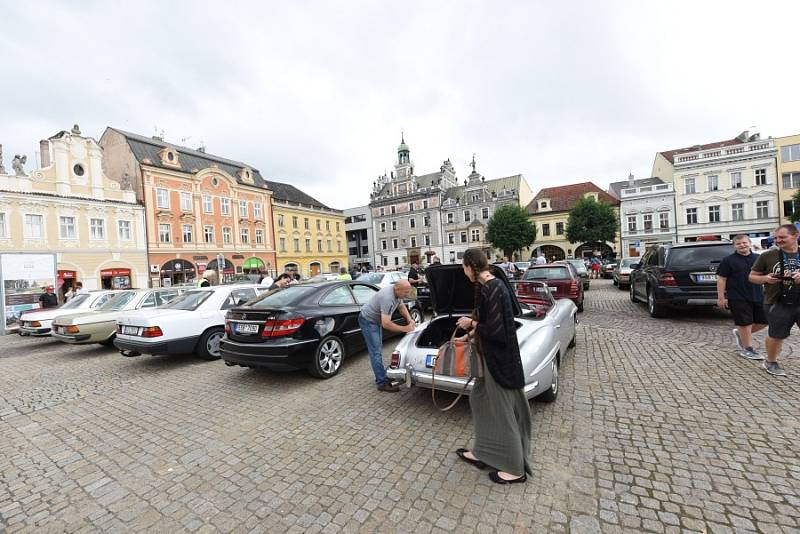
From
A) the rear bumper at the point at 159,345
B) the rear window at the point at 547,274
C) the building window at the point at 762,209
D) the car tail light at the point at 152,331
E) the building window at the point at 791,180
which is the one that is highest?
the building window at the point at 791,180

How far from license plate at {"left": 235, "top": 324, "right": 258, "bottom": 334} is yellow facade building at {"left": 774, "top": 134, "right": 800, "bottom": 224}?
47.7 m

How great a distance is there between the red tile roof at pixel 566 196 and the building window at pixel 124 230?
44797 mm

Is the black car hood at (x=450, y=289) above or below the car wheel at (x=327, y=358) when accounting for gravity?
above

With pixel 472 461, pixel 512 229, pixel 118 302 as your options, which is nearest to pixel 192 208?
pixel 118 302

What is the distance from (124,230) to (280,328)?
1179 inches

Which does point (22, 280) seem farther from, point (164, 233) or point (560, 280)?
point (164, 233)

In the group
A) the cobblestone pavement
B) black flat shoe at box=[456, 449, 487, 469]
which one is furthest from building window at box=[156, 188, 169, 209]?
black flat shoe at box=[456, 449, 487, 469]

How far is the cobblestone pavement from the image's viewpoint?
234 centimetres

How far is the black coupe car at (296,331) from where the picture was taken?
4891 millimetres

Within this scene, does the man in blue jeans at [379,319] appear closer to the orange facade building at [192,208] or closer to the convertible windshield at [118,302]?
the convertible windshield at [118,302]

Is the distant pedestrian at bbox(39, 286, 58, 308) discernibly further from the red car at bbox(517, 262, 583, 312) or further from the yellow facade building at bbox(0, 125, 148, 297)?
the red car at bbox(517, 262, 583, 312)

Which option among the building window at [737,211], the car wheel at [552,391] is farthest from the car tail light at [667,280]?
the building window at [737,211]

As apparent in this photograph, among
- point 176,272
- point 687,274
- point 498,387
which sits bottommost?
point 498,387

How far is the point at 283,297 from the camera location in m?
5.60
